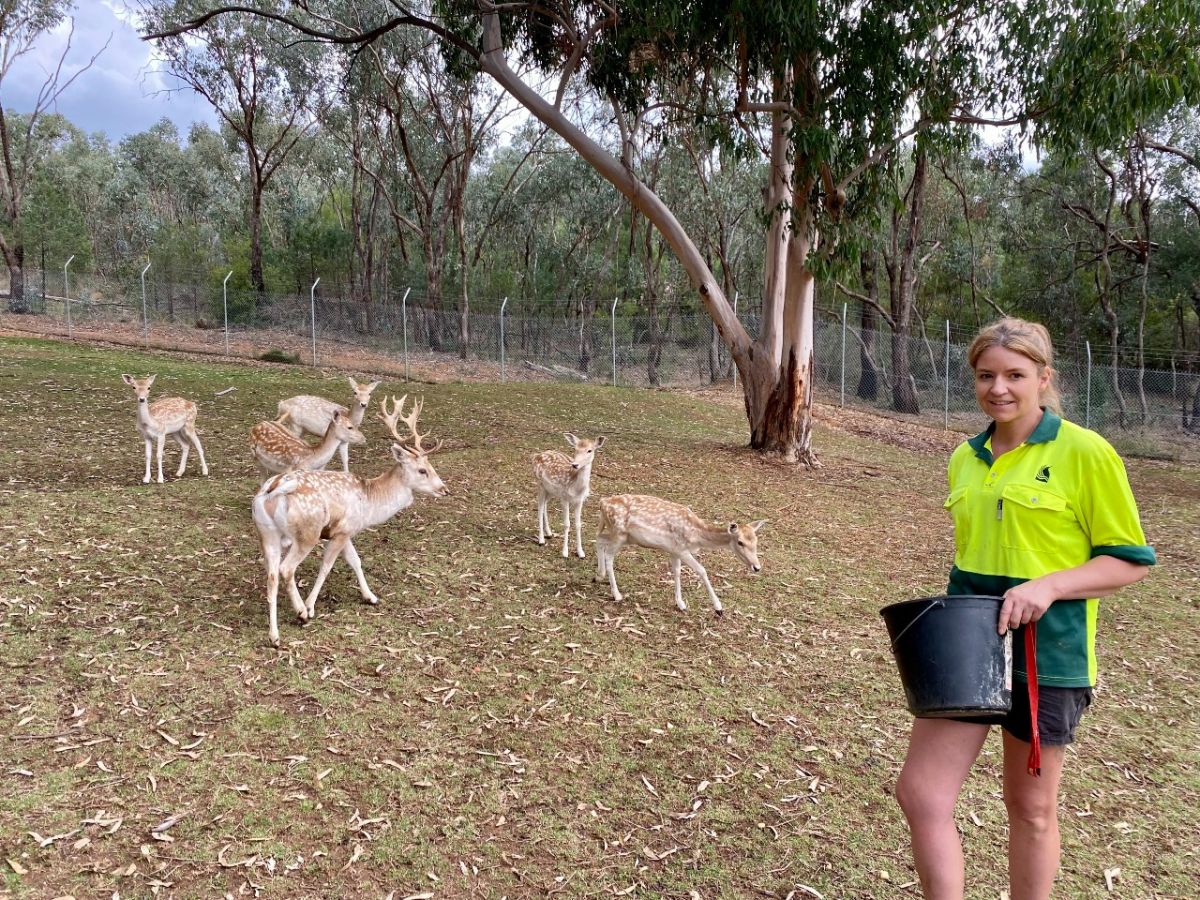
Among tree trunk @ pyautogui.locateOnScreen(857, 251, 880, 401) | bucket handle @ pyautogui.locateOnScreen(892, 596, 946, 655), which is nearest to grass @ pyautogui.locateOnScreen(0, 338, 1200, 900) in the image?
bucket handle @ pyautogui.locateOnScreen(892, 596, 946, 655)

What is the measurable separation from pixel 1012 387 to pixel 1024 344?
0.13 meters

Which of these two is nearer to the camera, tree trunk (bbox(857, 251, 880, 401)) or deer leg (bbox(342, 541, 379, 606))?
deer leg (bbox(342, 541, 379, 606))

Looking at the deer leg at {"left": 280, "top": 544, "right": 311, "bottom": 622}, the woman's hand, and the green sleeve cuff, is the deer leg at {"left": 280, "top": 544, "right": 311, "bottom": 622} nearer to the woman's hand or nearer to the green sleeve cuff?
the woman's hand

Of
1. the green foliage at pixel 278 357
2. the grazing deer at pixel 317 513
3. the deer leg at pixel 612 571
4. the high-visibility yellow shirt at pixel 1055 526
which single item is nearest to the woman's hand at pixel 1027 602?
the high-visibility yellow shirt at pixel 1055 526

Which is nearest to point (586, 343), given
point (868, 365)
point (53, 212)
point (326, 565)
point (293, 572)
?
point (868, 365)

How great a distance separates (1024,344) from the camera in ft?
8.03

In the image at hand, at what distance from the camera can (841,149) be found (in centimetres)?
1062

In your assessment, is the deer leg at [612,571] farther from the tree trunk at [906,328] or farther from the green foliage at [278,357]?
the green foliage at [278,357]

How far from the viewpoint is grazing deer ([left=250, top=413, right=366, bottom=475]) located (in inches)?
297

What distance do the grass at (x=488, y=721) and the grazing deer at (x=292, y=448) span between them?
0.55 m

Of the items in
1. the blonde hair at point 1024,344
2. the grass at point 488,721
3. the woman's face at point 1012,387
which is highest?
the blonde hair at point 1024,344

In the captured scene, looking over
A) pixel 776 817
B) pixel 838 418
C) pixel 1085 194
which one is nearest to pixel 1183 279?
pixel 1085 194

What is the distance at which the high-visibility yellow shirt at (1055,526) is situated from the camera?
2266 mm

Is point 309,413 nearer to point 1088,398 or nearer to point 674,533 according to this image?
point 674,533
